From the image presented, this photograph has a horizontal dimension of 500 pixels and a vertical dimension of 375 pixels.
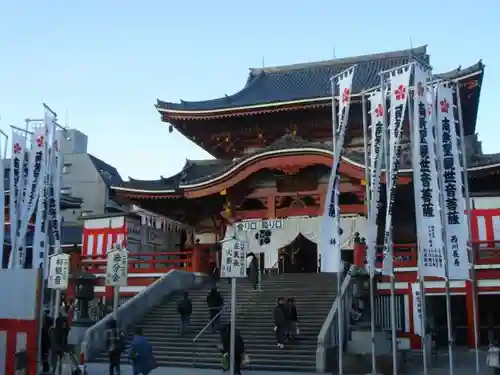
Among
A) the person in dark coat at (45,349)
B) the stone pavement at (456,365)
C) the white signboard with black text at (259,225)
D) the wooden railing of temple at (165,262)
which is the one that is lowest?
the stone pavement at (456,365)

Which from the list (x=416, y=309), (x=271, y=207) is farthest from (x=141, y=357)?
(x=271, y=207)

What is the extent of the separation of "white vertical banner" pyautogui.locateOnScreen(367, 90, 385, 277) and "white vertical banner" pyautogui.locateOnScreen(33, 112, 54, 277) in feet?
32.1

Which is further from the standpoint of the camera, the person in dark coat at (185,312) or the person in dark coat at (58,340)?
the person in dark coat at (185,312)

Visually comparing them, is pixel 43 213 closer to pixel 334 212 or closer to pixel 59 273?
pixel 59 273

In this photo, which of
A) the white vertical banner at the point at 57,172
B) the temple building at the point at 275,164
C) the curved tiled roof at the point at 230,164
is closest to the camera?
the white vertical banner at the point at 57,172

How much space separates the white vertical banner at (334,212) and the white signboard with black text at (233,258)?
175 centimetres

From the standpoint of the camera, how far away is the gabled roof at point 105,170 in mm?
46469

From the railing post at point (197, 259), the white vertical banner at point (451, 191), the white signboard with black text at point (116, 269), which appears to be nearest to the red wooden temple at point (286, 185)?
the railing post at point (197, 259)

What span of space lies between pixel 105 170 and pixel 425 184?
39793 millimetres

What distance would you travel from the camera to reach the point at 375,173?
13633 mm

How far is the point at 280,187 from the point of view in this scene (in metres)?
26.2

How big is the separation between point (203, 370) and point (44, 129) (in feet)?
28.9

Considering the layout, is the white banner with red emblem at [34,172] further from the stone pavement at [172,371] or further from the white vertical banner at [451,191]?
the white vertical banner at [451,191]

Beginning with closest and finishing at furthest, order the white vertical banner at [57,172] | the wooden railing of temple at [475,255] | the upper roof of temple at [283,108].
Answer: the white vertical banner at [57,172] → the wooden railing of temple at [475,255] → the upper roof of temple at [283,108]
